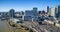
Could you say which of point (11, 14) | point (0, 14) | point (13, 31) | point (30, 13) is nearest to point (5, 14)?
point (0, 14)

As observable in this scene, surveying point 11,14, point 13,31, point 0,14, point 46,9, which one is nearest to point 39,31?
point 13,31

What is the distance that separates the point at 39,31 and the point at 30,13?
5.36 meters

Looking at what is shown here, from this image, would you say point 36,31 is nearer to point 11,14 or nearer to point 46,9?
point 11,14

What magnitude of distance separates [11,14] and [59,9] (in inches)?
166

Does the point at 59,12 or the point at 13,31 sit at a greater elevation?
the point at 59,12

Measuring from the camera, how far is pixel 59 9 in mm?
8367

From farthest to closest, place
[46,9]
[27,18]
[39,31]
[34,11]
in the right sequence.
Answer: [46,9]
[34,11]
[27,18]
[39,31]

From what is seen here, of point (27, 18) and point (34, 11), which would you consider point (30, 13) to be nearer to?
point (34, 11)

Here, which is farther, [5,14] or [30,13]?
[5,14]

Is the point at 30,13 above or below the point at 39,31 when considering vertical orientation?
above

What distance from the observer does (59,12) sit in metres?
8.38

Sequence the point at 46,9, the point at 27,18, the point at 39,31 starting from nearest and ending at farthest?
the point at 39,31
the point at 27,18
the point at 46,9

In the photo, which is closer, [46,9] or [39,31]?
[39,31]

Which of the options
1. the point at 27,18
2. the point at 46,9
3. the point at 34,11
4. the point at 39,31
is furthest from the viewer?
the point at 46,9
